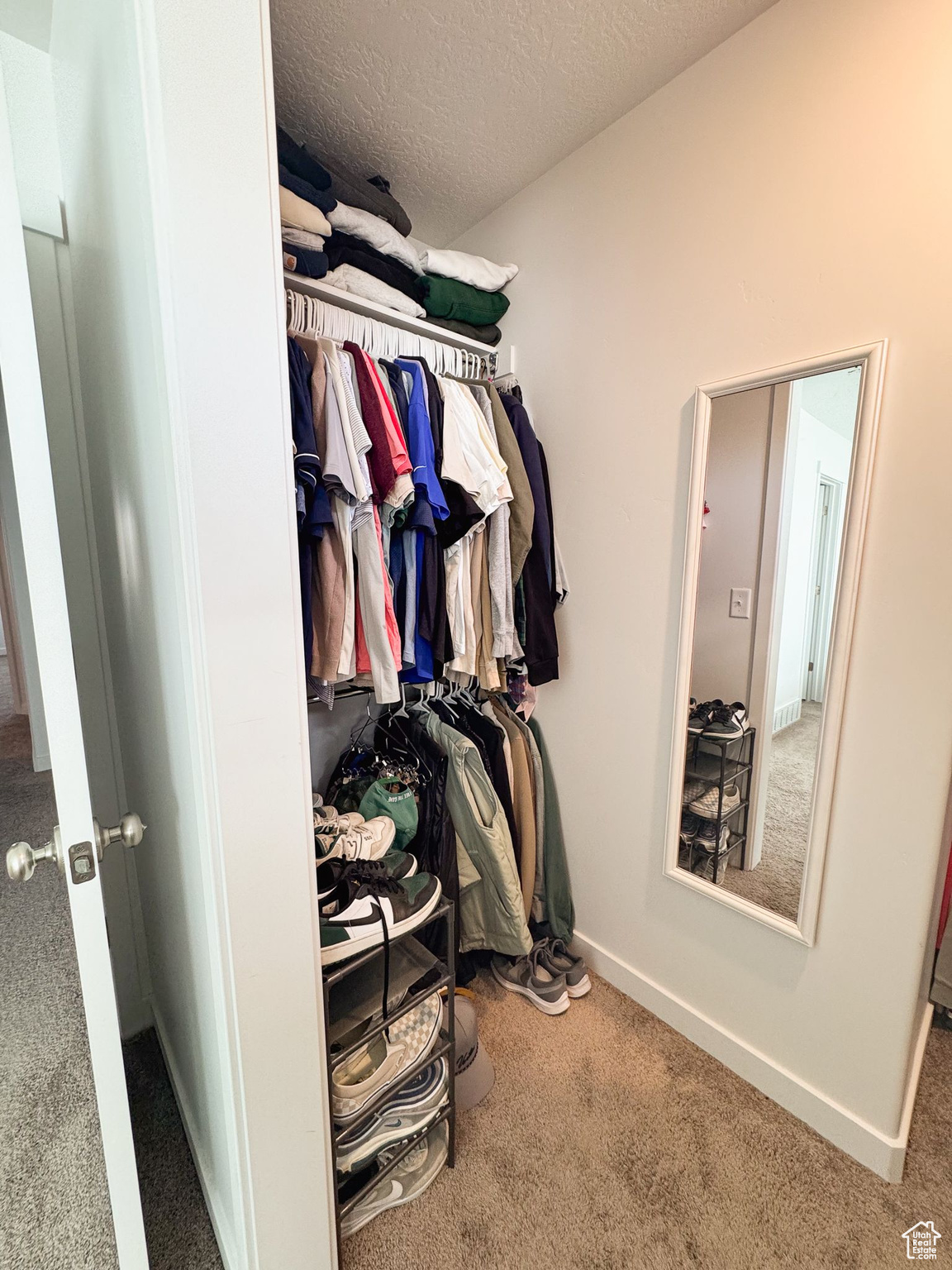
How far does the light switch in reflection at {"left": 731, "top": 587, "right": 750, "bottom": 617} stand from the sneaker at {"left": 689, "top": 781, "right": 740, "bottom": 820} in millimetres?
476

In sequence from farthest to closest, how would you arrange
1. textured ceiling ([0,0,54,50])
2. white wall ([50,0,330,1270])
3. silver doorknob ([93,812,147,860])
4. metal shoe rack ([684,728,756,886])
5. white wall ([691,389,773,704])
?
1. metal shoe rack ([684,728,756,886])
2. white wall ([691,389,773,704])
3. textured ceiling ([0,0,54,50])
4. silver doorknob ([93,812,147,860])
5. white wall ([50,0,330,1270])

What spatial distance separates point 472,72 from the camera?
4.26 feet

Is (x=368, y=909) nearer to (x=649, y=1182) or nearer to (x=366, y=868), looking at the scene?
(x=366, y=868)

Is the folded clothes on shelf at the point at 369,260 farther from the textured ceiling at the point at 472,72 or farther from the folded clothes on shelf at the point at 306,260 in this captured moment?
the textured ceiling at the point at 472,72

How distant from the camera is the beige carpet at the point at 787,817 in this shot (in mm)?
1280

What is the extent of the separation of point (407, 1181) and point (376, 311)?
216 centimetres

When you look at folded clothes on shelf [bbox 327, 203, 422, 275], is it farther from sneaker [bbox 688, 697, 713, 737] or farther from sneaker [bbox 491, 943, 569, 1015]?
sneaker [bbox 491, 943, 569, 1015]

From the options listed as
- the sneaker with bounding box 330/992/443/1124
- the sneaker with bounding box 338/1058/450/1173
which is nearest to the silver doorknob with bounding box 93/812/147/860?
the sneaker with bounding box 330/992/443/1124

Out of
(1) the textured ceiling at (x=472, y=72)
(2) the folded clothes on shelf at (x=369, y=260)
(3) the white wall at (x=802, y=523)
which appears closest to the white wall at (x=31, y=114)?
(1) the textured ceiling at (x=472, y=72)

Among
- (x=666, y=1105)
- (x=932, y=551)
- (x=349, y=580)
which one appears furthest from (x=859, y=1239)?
(x=349, y=580)

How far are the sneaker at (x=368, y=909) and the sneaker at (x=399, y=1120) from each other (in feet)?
1.17

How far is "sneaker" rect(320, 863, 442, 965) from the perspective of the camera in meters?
1.03

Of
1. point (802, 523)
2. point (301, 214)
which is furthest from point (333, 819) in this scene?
point (301, 214)

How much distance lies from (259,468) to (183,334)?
0.17 m
